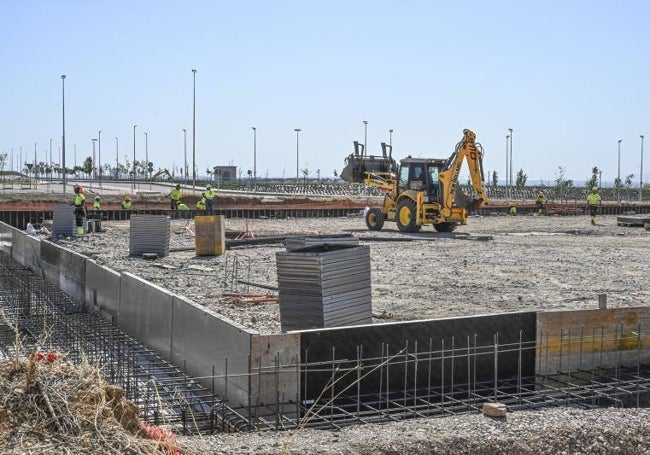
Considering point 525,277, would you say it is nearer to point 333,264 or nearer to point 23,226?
point 333,264

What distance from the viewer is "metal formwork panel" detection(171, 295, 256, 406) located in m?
8.77

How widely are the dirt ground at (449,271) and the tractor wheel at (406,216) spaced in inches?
13.4

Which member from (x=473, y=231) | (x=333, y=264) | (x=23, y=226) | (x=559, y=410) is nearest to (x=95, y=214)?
(x=23, y=226)

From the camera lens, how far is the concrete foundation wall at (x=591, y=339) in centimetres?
1038

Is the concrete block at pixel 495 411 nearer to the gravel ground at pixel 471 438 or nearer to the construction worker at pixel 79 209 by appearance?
the gravel ground at pixel 471 438

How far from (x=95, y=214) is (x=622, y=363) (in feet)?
82.1

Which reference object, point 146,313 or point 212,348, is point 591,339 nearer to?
point 212,348

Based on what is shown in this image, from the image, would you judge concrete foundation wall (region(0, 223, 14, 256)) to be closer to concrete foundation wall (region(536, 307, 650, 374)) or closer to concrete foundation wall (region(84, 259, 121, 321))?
concrete foundation wall (region(84, 259, 121, 321))

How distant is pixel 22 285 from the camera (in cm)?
1659

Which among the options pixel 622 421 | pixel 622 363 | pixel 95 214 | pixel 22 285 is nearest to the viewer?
pixel 622 421

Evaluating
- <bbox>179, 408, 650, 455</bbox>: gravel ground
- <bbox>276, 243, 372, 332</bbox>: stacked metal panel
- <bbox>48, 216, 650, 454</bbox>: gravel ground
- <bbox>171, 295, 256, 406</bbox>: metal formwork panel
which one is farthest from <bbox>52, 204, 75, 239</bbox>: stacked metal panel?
<bbox>179, 408, 650, 455</bbox>: gravel ground

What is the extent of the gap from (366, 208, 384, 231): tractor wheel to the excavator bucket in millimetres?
1655

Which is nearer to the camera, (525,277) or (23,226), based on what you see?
(525,277)

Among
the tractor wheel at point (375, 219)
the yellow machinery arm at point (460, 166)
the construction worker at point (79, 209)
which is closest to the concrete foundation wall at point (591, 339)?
the yellow machinery arm at point (460, 166)
